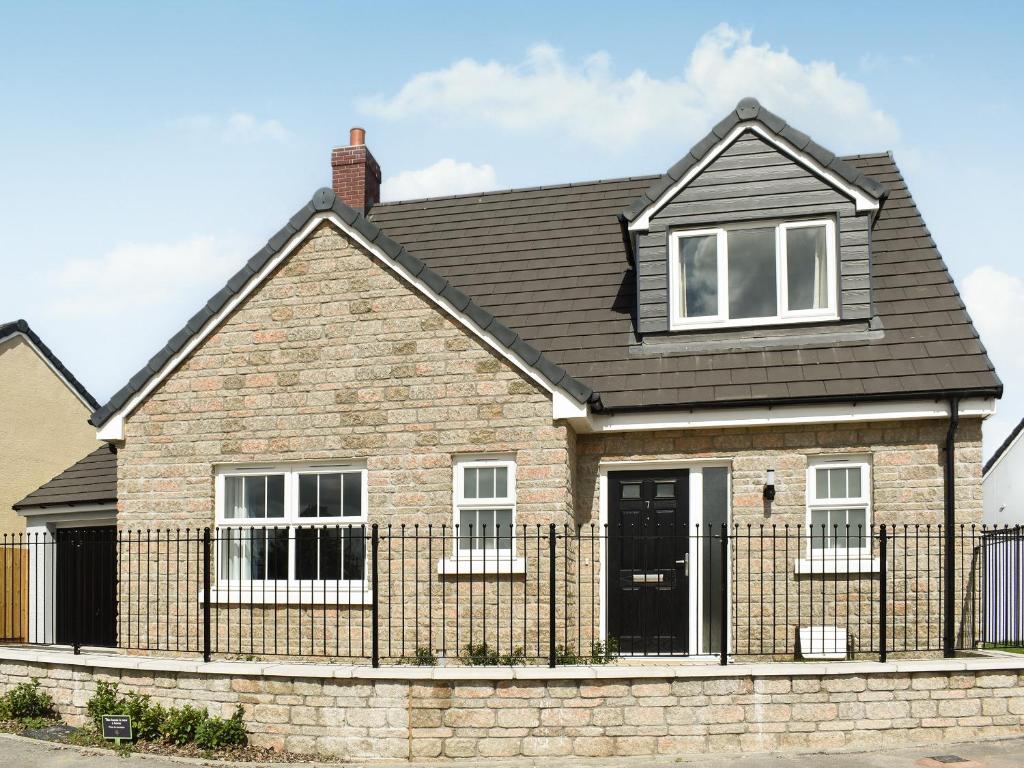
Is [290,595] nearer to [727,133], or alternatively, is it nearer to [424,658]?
[424,658]

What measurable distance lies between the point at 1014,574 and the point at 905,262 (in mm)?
4451

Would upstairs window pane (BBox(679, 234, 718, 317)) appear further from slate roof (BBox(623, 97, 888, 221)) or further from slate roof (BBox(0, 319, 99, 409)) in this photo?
slate roof (BBox(0, 319, 99, 409))

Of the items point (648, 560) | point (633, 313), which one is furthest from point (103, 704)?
point (633, 313)

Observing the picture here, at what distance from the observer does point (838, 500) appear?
13.6m

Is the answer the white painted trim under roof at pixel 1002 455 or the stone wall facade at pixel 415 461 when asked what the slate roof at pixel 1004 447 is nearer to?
the white painted trim under roof at pixel 1002 455

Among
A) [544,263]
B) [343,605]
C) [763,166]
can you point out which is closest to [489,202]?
[544,263]

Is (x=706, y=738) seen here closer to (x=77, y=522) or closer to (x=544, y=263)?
(x=544, y=263)

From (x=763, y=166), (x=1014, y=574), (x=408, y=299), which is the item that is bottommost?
(x=1014, y=574)

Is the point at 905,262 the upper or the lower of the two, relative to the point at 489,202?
lower

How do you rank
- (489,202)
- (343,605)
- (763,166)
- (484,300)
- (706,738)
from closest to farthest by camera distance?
(706,738), (343,605), (763,166), (484,300), (489,202)

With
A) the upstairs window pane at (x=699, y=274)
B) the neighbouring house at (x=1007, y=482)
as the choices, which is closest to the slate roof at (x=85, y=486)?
the upstairs window pane at (x=699, y=274)

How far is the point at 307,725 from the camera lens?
36.0 feet

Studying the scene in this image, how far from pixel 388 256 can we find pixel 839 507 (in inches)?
252

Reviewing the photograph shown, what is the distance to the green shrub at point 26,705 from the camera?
12.2 meters
